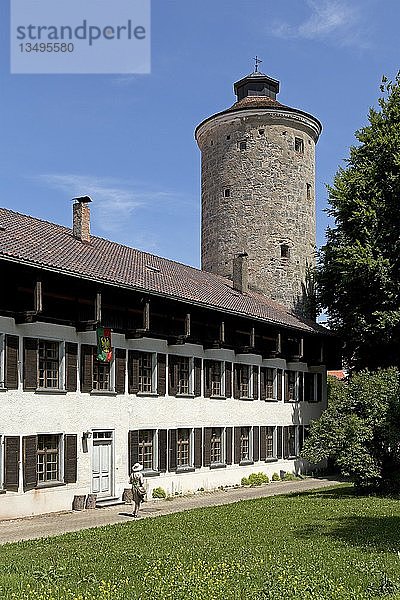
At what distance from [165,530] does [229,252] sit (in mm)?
30394

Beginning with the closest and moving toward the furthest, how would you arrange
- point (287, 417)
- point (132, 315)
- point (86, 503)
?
point (86, 503) → point (132, 315) → point (287, 417)

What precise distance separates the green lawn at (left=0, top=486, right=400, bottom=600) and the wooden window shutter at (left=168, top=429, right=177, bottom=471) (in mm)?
6492

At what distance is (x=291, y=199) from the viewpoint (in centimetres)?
4781

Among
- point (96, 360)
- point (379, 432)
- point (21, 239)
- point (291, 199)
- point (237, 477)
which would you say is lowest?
point (237, 477)

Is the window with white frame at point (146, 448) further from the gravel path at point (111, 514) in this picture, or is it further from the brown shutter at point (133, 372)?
the brown shutter at point (133, 372)

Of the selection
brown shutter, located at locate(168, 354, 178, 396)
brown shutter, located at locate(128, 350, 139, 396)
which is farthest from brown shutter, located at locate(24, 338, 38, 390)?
brown shutter, located at locate(168, 354, 178, 396)

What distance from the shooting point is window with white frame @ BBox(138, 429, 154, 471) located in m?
27.2

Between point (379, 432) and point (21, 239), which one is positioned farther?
point (379, 432)

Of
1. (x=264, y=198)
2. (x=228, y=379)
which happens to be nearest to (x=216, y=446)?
(x=228, y=379)

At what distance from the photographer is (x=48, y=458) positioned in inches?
925

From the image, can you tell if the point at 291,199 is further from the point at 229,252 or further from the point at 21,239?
the point at 21,239

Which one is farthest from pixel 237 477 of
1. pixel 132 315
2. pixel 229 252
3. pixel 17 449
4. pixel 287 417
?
pixel 229 252

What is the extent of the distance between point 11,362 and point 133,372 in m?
5.68

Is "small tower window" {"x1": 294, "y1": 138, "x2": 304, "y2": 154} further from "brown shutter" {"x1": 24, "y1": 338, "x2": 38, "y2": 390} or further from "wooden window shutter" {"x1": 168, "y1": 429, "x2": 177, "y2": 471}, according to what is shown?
"brown shutter" {"x1": 24, "y1": 338, "x2": 38, "y2": 390}
